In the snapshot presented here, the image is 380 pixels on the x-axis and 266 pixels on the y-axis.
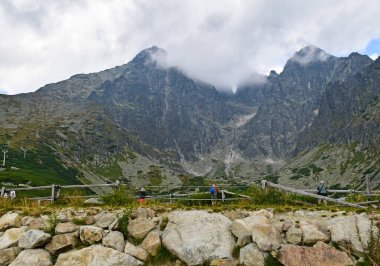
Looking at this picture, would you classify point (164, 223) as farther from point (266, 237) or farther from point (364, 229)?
point (364, 229)

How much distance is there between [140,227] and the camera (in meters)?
17.8

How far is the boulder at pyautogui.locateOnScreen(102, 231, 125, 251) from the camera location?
17.0 meters

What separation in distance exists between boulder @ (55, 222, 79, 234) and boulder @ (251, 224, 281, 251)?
8.22 metres

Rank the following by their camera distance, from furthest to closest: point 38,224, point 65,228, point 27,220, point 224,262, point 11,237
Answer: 1. point 27,220
2. point 38,224
3. point 11,237
4. point 65,228
5. point 224,262

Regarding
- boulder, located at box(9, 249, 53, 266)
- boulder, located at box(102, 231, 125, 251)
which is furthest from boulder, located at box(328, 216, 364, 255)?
→ boulder, located at box(9, 249, 53, 266)

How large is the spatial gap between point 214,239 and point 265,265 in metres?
2.60

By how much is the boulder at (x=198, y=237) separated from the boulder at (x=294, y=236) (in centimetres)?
235

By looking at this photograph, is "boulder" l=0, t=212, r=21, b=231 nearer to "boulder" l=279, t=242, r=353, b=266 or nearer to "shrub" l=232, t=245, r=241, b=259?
"shrub" l=232, t=245, r=241, b=259

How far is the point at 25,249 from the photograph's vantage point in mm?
17562

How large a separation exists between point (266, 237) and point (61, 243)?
9036 millimetres

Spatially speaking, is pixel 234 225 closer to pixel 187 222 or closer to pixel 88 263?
pixel 187 222

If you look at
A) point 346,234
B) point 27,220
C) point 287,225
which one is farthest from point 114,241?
point 346,234

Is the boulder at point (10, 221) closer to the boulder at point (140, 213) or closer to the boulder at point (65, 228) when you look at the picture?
the boulder at point (65, 228)

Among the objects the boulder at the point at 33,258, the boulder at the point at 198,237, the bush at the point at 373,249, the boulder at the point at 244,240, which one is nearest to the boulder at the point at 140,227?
the boulder at the point at 198,237
